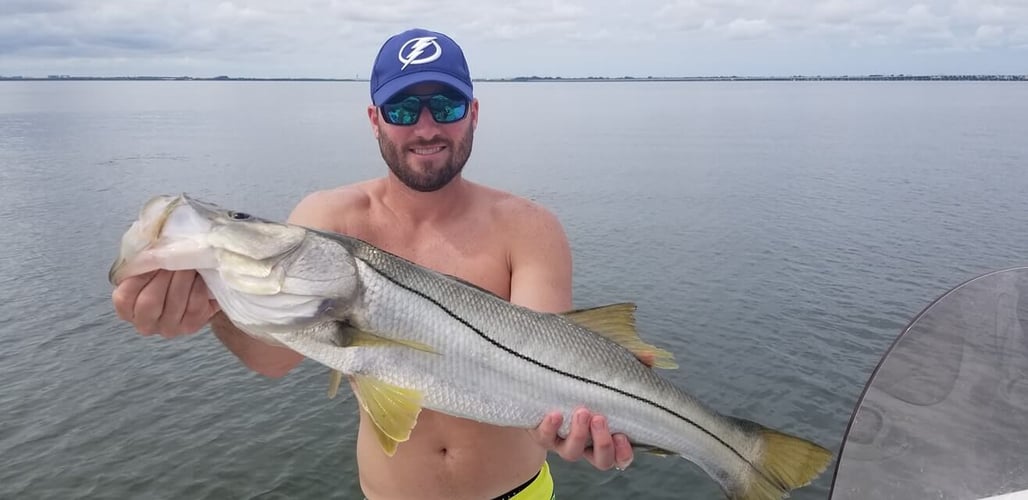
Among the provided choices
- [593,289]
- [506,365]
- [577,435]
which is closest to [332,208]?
[506,365]

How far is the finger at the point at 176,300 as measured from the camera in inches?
106

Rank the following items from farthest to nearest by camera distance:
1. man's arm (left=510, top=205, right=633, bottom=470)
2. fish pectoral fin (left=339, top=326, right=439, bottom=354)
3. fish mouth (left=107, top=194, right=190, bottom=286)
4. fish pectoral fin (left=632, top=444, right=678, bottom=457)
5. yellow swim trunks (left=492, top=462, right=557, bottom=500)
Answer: yellow swim trunks (left=492, top=462, right=557, bottom=500) < fish pectoral fin (left=632, top=444, right=678, bottom=457) < man's arm (left=510, top=205, right=633, bottom=470) < fish pectoral fin (left=339, top=326, right=439, bottom=354) < fish mouth (left=107, top=194, right=190, bottom=286)

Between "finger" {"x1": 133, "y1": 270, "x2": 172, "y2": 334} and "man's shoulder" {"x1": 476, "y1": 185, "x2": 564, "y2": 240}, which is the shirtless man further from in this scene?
"finger" {"x1": 133, "y1": 270, "x2": 172, "y2": 334}

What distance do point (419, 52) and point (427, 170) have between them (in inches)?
27.7

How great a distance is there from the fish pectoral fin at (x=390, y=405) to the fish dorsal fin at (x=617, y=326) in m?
0.92

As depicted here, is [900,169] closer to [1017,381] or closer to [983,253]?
[983,253]

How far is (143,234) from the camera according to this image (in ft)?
8.34

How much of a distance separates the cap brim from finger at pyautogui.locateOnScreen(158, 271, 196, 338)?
162 centimetres

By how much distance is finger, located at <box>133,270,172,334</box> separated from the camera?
2.64m

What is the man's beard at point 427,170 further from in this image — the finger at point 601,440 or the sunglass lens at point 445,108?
the finger at point 601,440

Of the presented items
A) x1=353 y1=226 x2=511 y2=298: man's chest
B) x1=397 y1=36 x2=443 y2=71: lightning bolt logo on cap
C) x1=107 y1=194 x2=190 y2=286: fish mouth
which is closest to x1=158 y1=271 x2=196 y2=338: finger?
x1=107 y1=194 x2=190 y2=286: fish mouth

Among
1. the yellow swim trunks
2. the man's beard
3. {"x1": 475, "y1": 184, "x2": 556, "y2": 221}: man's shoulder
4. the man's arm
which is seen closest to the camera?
the man's arm

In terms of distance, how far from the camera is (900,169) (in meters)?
33.0

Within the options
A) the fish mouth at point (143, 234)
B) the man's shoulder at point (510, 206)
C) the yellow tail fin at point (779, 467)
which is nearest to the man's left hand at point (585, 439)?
the yellow tail fin at point (779, 467)
